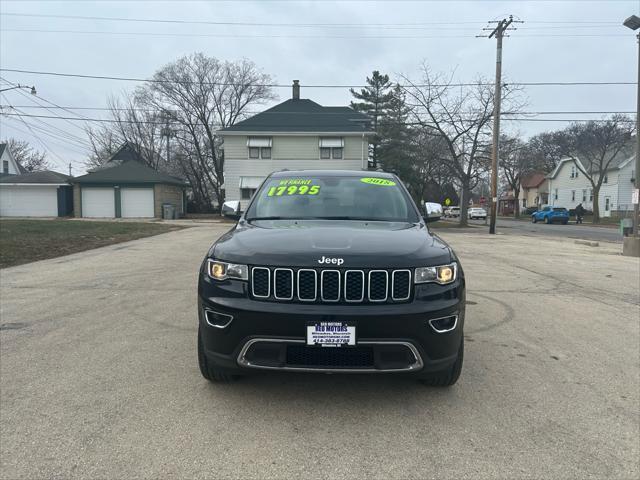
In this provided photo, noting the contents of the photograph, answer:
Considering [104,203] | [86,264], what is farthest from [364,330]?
[104,203]

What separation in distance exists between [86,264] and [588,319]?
9471 mm

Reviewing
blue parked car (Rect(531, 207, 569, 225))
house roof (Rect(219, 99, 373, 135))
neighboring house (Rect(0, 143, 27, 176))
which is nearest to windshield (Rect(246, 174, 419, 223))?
house roof (Rect(219, 99, 373, 135))

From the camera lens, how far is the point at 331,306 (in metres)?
3.02

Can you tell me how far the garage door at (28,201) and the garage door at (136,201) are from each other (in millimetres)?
5294

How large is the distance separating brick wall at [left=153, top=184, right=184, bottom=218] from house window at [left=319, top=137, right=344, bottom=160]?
460 inches

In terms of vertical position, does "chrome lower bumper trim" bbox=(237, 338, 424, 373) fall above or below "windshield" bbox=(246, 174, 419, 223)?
below

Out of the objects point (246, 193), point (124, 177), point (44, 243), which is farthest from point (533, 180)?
point (44, 243)

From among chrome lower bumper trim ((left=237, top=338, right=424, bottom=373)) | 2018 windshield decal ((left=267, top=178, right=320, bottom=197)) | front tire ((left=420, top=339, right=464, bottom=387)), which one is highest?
2018 windshield decal ((left=267, top=178, right=320, bottom=197))

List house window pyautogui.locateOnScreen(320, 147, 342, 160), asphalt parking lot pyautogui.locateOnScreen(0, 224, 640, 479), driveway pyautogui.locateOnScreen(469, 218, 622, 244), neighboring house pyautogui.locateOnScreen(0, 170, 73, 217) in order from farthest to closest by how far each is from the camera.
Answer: neighboring house pyautogui.locateOnScreen(0, 170, 73, 217), house window pyautogui.locateOnScreen(320, 147, 342, 160), driveway pyautogui.locateOnScreen(469, 218, 622, 244), asphalt parking lot pyautogui.locateOnScreen(0, 224, 640, 479)

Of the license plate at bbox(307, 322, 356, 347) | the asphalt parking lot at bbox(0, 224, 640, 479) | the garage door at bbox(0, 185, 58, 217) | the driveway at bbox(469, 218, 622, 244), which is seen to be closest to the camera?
the asphalt parking lot at bbox(0, 224, 640, 479)

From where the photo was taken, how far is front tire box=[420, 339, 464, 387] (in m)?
3.40

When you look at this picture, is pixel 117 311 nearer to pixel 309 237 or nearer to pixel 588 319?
pixel 309 237

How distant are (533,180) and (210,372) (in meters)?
84.0

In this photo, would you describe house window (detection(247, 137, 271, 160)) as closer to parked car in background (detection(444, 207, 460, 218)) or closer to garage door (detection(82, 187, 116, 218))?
garage door (detection(82, 187, 116, 218))
